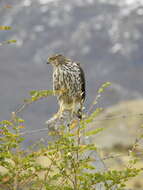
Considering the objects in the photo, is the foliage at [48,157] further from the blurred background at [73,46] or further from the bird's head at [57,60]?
the blurred background at [73,46]

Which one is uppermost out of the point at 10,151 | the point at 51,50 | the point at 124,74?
the point at 51,50

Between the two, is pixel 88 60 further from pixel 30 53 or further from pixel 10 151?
pixel 10 151

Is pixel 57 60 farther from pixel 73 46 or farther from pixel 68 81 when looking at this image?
pixel 73 46

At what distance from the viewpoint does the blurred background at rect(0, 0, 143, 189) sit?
68688 mm

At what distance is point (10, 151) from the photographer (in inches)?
193

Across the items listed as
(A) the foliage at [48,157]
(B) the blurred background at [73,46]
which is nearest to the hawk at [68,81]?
(A) the foliage at [48,157]

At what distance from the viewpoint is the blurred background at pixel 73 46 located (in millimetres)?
68688

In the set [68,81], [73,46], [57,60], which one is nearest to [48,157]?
[68,81]

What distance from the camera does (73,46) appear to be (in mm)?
96000

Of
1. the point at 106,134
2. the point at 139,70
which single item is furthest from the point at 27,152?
the point at 139,70

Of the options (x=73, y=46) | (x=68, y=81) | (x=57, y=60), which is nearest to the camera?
(x=68, y=81)

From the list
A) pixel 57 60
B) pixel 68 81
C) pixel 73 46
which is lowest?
pixel 68 81

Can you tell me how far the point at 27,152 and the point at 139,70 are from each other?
78.9 m

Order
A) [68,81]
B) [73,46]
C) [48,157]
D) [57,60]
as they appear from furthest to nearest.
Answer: [73,46], [57,60], [68,81], [48,157]
